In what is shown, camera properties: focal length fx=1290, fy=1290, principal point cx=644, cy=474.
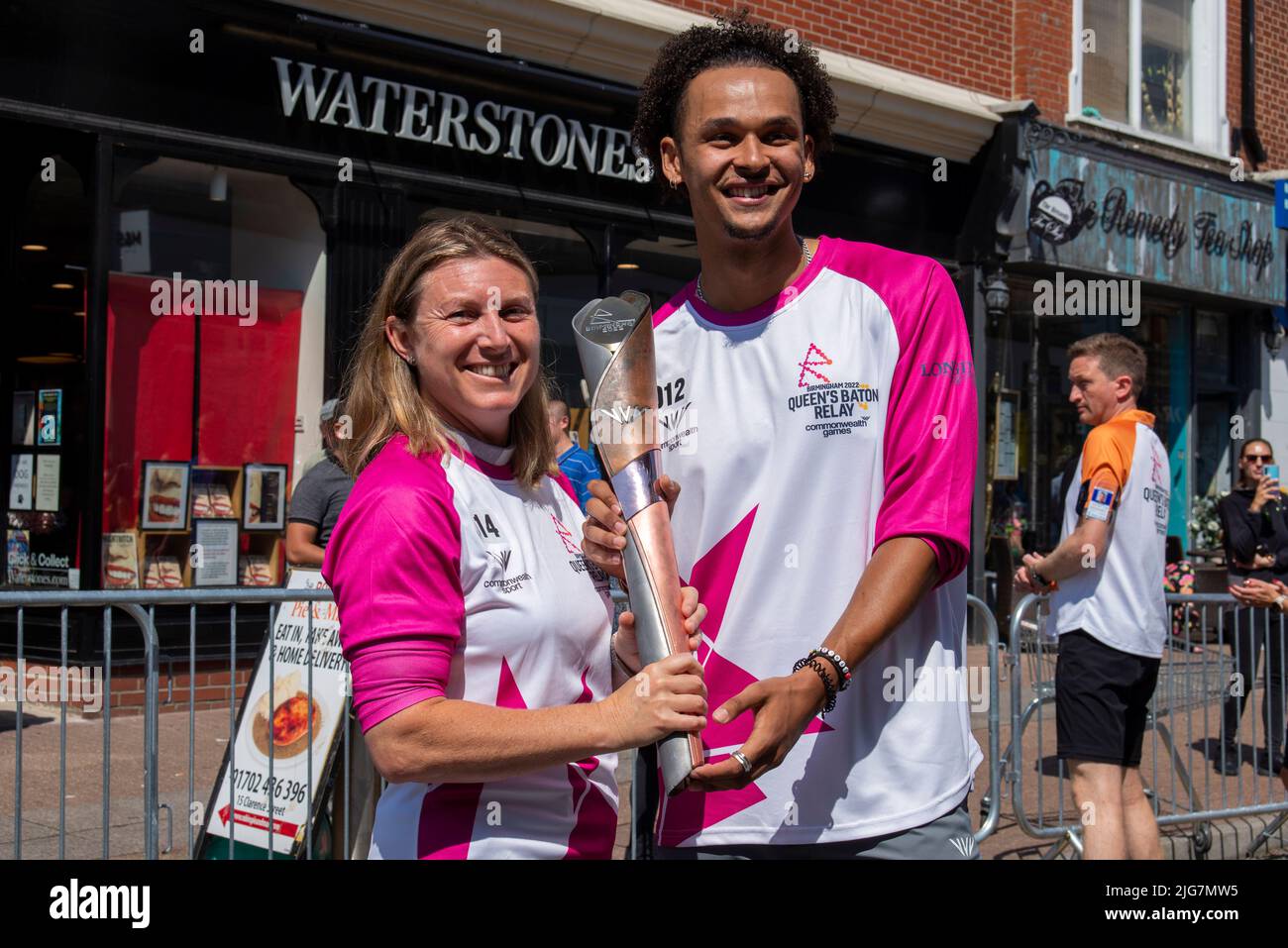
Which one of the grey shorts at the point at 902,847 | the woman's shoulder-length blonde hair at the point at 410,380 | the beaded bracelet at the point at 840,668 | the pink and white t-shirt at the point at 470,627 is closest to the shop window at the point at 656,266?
the woman's shoulder-length blonde hair at the point at 410,380

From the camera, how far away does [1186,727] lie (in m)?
6.74

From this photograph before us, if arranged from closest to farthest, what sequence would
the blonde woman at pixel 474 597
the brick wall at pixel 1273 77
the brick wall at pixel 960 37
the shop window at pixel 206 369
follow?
the blonde woman at pixel 474 597
the shop window at pixel 206 369
the brick wall at pixel 960 37
the brick wall at pixel 1273 77

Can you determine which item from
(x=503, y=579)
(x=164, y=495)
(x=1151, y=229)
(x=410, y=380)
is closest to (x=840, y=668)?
(x=503, y=579)

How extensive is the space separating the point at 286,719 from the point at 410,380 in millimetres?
3180

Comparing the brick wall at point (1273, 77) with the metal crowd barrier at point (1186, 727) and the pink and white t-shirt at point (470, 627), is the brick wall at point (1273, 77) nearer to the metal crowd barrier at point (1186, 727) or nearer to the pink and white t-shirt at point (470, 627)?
the metal crowd barrier at point (1186, 727)

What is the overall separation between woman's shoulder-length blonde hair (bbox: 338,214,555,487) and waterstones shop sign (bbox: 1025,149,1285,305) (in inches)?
435

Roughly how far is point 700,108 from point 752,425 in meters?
0.58

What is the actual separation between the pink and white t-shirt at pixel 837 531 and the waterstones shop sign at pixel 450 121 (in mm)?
7032

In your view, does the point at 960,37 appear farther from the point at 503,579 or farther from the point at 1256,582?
the point at 503,579

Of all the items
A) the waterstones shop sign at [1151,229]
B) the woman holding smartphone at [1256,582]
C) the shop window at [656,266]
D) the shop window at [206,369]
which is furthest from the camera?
the waterstones shop sign at [1151,229]

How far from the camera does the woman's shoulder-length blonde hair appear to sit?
7.23 feet

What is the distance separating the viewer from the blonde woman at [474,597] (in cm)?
191

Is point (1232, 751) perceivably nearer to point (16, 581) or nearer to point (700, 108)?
point (700, 108)

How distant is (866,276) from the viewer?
2.28 m
